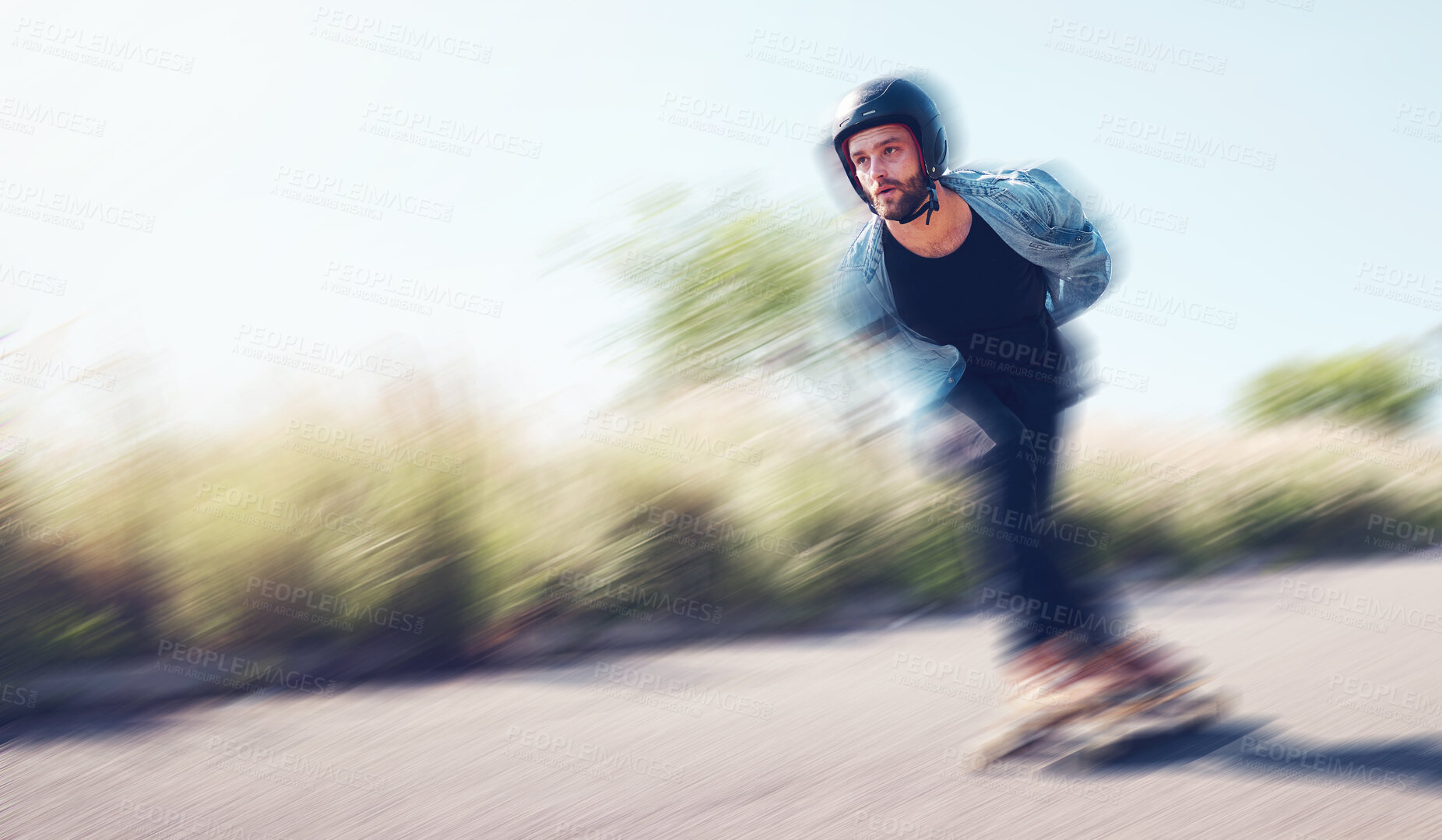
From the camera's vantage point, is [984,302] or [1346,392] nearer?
[984,302]

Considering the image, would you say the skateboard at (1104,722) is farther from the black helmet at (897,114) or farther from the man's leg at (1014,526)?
the black helmet at (897,114)

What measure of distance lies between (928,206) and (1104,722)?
1.44 metres

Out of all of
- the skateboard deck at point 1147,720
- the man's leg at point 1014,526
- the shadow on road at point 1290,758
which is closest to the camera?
the shadow on road at point 1290,758

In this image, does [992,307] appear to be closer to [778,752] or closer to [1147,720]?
[1147,720]

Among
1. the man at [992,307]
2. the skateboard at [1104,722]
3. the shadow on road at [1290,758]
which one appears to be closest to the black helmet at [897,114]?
the man at [992,307]

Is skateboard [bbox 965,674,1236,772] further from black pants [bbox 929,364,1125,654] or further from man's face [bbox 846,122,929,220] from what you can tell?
man's face [bbox 846,122,929,220]

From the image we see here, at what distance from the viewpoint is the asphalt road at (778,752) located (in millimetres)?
2004

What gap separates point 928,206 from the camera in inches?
99.3

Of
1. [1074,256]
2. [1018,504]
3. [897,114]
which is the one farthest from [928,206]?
[1018,504]

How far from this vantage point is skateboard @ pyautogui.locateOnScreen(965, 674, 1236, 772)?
7.36ft

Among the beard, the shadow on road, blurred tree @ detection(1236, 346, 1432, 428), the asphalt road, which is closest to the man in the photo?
the beard

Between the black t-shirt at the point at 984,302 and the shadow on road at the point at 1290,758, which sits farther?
the black t-shirt at the point at 984,302

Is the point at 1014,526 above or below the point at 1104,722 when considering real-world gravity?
above

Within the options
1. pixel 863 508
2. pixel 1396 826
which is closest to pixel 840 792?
pixel 1396 826
